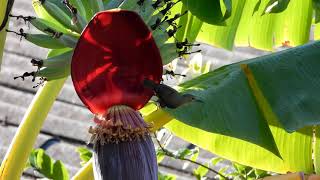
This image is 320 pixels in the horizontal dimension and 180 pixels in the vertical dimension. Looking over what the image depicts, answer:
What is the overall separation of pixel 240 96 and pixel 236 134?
6.1 inches

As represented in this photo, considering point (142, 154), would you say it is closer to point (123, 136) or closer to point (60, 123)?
point (123, 136)

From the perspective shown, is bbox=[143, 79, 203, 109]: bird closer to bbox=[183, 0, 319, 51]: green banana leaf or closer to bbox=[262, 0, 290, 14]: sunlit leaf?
bbox=[262, 0, 290, 14]: sunlit leaf

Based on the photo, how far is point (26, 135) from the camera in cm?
144

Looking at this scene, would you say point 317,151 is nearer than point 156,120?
No

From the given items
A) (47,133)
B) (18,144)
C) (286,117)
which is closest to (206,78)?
(286,117)

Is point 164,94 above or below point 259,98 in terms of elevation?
above

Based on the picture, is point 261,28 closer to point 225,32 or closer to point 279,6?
point 225,32

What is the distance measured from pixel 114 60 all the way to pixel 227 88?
15.3 inches

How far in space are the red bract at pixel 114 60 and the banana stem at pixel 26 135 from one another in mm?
452

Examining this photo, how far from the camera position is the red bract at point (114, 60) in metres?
0.96

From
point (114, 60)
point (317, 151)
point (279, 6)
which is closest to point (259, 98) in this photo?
point (279, 6)

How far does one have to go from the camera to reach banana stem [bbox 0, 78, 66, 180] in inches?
55.2

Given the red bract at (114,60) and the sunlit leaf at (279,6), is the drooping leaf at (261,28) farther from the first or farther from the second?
the red bract at (114,60)

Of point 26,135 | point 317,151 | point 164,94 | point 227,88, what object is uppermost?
point 164,94
